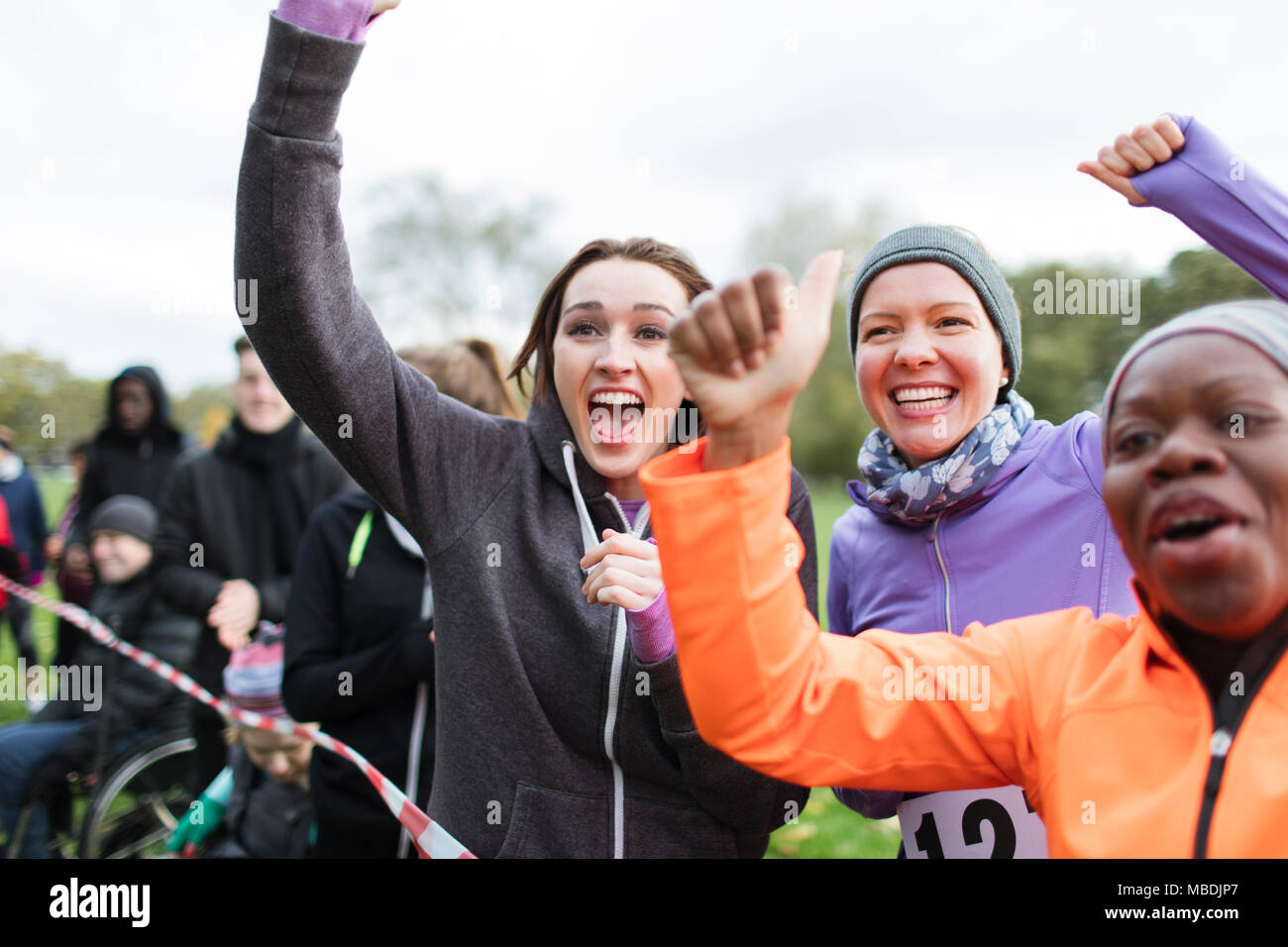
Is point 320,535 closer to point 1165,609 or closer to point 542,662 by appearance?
point 542,662

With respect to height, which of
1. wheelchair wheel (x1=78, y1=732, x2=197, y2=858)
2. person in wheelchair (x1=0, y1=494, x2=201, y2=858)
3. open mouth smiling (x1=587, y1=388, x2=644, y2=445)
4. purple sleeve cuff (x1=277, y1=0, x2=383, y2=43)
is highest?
purple sleeve cuff (x1=277, y1=0, x2=383, y2=43)

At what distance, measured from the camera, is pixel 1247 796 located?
1221mm


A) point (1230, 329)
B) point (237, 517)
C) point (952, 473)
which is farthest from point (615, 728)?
point (237, 517)

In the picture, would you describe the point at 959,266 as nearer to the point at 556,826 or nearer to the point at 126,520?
the point at 556,826

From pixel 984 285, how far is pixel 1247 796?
1368mm

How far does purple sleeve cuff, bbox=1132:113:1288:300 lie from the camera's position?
1856 mm

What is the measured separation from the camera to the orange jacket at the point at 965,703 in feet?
4.07

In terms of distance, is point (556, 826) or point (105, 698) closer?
point (556, 826)

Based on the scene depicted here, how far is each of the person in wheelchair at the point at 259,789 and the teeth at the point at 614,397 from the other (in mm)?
1820

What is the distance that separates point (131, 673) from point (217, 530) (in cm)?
86

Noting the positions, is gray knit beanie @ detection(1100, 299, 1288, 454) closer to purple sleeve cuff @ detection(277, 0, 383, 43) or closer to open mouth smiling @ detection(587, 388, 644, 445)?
open mouth smiling @ detection(587, 388, 644, 445)

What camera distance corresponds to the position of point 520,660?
6.30 ft

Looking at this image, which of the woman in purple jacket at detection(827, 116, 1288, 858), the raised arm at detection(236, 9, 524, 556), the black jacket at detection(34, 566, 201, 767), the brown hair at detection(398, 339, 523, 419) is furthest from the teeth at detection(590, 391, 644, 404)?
the black jacket at detection(34, 566, 201, 767)
